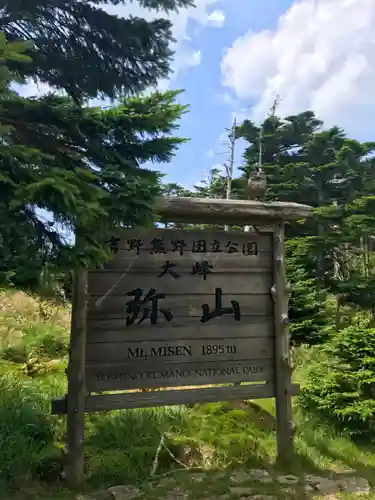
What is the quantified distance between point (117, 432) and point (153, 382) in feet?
2.20

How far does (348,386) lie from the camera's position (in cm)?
525

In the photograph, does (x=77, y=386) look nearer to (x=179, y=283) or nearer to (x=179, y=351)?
(x=179, y=351)

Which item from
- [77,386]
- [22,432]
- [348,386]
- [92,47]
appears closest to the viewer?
[92,47]

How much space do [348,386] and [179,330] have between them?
2.23m

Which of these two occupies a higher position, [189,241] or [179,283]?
[189,241]

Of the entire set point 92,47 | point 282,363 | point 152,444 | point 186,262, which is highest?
point 92,47

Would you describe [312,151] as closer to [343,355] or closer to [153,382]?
[343,355]

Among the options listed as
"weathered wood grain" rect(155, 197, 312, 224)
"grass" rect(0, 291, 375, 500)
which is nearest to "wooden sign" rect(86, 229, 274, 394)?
"weathered wood grain" rect(155, 197, 312, 224)

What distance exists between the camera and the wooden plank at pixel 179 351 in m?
4.02

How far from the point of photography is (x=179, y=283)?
4305 millimetres

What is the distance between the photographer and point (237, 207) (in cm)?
439

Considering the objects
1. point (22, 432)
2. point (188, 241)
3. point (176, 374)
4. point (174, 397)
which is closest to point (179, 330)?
point (176, 374)

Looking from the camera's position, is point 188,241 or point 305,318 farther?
point 305,318

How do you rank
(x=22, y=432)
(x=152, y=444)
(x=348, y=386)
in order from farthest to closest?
(x=348, y=386) → (x=152, y=444) → (x=22, y=432)
